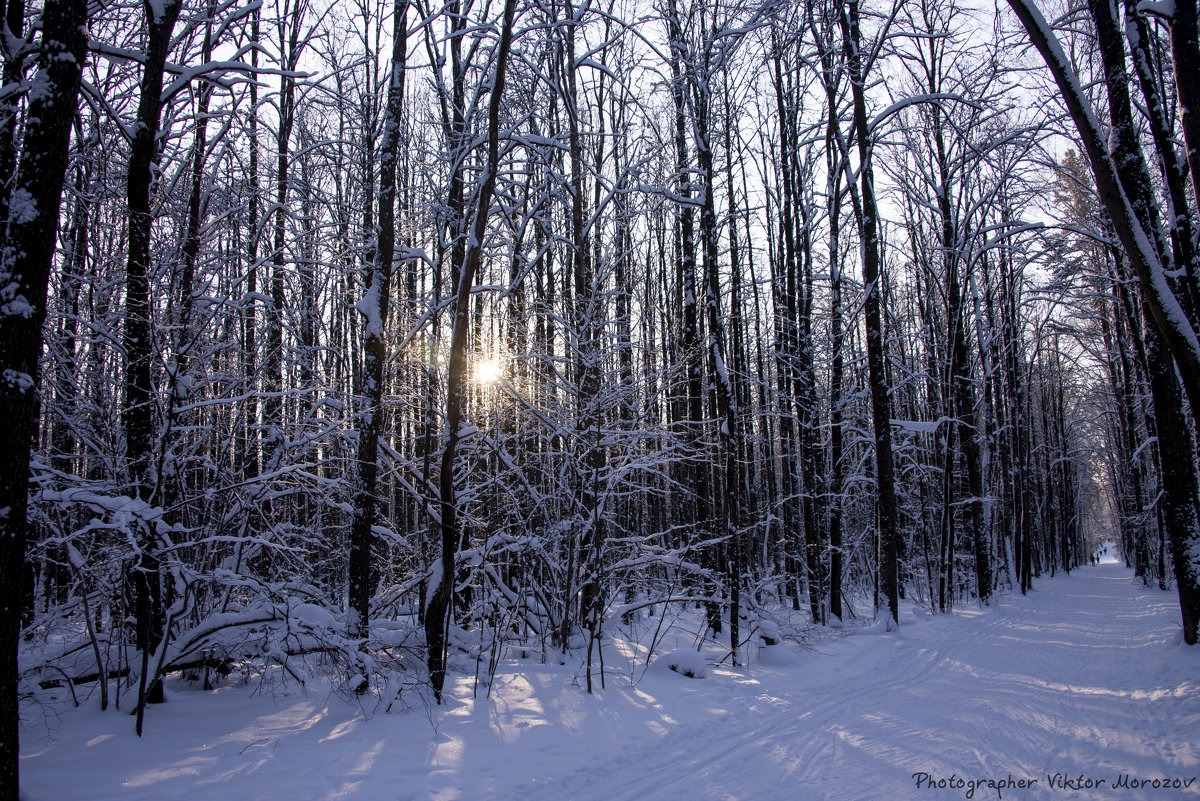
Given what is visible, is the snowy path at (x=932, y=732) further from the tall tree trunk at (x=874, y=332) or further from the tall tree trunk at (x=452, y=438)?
the tall tree trunk at (x=874, y=332)

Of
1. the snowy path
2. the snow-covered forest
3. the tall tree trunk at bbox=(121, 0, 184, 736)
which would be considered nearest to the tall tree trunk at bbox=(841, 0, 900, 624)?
the snow-covered forest

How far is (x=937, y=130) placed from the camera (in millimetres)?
17906

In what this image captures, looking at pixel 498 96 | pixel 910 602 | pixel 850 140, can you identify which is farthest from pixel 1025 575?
pixel 498 96

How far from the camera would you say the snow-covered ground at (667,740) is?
4.53m

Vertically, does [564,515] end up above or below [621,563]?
above

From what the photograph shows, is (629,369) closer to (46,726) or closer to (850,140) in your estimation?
(46,726)

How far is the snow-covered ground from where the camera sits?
4.53 meters

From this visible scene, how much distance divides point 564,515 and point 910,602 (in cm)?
1585

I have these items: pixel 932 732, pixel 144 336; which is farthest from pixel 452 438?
pixel 932 732

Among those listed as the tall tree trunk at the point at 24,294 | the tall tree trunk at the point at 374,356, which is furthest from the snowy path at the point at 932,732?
the tall tree trunk at the point at 24,294

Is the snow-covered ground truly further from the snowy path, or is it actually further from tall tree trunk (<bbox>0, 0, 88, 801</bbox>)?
tall tree trunk (<bbox>0, 0, 88, 801</bbox>)

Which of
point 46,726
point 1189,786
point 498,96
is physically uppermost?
point 498,96

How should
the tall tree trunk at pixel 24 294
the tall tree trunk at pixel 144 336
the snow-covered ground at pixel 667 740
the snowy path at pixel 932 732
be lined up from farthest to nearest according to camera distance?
the tall tree trunk at pixel 144 336
the snowy path at pixel 932 732
the snow-covered ground at pixel 667 740
the tall tree trunk at pixel 24 294

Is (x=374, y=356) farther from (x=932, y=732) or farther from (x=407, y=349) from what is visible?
(x=932, y=732)
